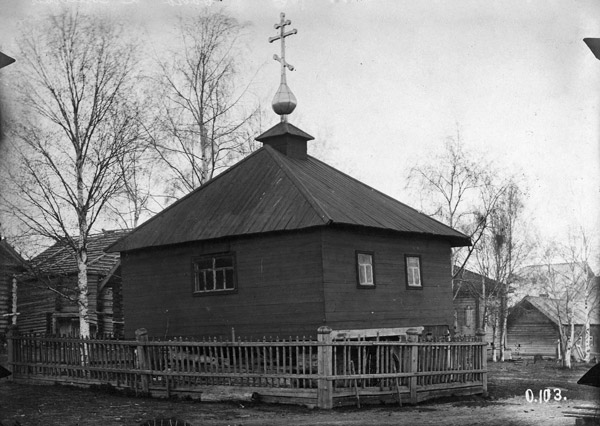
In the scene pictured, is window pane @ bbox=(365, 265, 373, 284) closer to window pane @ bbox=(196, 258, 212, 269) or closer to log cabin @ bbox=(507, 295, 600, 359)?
window pane @ bbox=(196, 258, 212, 269)

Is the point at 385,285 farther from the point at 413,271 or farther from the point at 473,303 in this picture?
the point at 473,303

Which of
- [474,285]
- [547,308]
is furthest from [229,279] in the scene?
[547,308]

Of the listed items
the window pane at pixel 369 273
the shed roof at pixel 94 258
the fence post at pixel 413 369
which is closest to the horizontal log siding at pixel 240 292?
the window pane at pixel 369 273

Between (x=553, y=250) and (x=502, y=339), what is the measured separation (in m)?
7.86

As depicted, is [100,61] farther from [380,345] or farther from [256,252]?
[380,345]

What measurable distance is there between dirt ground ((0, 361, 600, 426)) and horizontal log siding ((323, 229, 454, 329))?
3.70m

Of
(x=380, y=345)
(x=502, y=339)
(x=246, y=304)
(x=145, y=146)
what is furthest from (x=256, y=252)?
(x=502, y=339)

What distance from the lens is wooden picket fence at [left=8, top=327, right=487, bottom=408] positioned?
16266 millimetres

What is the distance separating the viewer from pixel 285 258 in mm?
20156

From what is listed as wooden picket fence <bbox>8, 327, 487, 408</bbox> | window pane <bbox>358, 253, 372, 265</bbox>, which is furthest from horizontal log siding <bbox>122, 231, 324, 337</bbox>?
window pane <bbox>358, 253, 372, 265</bbox>

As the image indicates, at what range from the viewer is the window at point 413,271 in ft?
75.4

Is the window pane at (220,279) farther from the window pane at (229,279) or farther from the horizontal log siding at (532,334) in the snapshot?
the horizontal log siding at (532,334)

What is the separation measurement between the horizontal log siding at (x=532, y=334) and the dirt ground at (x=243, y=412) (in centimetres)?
3983

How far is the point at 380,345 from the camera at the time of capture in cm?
1705
